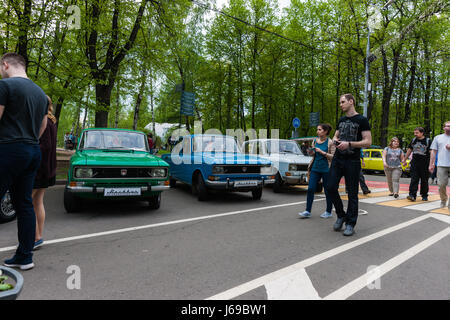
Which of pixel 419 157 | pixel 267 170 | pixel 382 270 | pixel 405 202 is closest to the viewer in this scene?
pixel 382 270

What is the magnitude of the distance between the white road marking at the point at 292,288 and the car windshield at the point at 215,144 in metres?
5.36

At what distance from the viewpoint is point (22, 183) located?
299cm

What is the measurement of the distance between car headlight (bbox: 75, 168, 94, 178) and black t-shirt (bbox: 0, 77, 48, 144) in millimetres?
2165

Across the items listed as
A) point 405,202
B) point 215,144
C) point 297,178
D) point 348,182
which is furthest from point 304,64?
point 348,182

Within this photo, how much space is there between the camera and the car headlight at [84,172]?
5.11m

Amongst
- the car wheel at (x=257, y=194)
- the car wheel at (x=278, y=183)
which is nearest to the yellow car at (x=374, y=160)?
the car wheel at (x=278, y=183)

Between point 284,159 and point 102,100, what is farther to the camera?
point 102,100

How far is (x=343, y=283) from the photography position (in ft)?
9.21

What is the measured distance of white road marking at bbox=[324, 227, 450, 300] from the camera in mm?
2574

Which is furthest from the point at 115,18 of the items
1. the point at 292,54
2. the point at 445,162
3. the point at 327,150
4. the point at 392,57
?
the point at 392,57

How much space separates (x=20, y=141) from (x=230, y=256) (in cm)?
257

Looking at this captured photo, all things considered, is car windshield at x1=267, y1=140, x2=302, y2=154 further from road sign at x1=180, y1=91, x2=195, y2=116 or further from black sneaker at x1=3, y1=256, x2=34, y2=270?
road sign at x1=180, y1=91, x2=195, y2=116

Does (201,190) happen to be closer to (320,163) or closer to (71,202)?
(71,202)

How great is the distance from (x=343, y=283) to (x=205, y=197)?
15.7 feet
